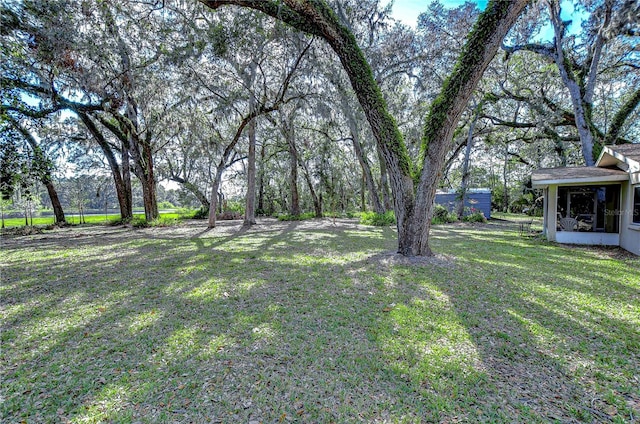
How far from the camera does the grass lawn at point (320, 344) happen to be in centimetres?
185

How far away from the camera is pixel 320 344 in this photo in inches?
102

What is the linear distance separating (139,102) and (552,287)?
1153 centimetres

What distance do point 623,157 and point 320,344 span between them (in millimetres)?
8751

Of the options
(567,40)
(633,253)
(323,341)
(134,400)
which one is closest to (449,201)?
(567,40)

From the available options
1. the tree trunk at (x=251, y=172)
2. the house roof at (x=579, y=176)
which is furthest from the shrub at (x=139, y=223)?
the house roof at (x=579, y=176)

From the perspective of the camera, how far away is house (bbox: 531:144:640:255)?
273 inches

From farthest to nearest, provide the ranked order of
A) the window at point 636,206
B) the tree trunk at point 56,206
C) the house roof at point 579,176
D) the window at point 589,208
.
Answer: the tree trunk at point 56,206, the window at point 589,208, the house roof at point 579,176, the window at point 636,206

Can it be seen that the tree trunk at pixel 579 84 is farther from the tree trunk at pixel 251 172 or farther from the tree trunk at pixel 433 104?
the tree trunk at pixel 251 172

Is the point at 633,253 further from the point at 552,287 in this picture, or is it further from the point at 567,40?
the point at 567,40

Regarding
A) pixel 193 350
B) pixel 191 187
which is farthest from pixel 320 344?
pixel 191 187

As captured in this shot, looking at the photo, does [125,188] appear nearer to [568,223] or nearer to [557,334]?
[557,334]

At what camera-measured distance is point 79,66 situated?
23.6 ft

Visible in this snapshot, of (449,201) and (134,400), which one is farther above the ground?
(449,201)

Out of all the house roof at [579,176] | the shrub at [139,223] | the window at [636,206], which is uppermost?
the house roof at [579,176]
